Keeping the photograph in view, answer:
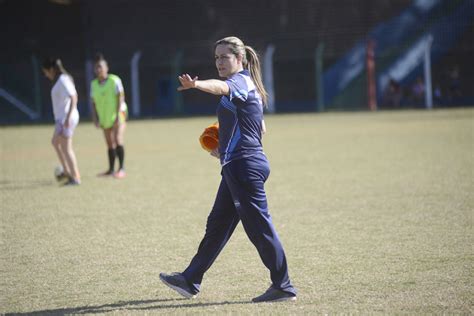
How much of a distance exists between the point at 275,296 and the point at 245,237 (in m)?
2.69

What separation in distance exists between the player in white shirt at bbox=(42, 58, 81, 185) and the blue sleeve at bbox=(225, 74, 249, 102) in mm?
7586

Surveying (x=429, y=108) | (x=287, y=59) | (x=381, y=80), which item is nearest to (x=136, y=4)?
(x=287, y=59)

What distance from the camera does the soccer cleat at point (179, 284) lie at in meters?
5.70

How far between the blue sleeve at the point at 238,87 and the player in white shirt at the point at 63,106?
299 inches

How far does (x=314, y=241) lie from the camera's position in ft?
25.4

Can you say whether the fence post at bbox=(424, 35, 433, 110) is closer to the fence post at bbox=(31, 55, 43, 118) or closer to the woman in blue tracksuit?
the fence post at bbox=(31, 55, 43, 118)

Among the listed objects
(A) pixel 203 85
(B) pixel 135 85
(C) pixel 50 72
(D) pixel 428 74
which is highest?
(B) pixel 135 85

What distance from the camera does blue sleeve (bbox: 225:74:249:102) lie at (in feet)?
17.1

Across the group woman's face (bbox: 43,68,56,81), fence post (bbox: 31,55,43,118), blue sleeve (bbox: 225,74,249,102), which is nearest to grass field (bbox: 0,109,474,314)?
blue sleeve (bbox: 225,74,249,102)

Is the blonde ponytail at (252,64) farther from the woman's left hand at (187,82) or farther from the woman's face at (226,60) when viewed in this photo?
the woman's left hand at (187,82)

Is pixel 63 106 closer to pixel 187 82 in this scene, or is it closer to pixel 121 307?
pixel 121 307

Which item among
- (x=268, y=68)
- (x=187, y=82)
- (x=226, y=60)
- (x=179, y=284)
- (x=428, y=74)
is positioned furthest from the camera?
(x=268, y=68)

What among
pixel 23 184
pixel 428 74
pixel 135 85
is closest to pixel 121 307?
pixel 23 184

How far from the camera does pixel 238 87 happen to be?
5246 millimetres
